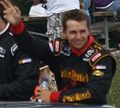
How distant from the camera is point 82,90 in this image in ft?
18.0

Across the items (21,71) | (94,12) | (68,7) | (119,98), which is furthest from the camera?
(94,12)

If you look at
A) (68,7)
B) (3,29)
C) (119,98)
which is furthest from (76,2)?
(3,29)

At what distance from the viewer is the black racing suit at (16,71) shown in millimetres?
5824

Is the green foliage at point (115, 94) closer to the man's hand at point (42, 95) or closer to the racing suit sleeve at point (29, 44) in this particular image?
the racing suit sleeve at point (29, 44)

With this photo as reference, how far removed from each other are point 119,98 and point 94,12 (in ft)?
11.8

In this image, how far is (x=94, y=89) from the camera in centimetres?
546

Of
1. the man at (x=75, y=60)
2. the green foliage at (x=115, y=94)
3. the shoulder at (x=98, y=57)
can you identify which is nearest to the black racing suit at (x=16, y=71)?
the man at (x=75, y=60)

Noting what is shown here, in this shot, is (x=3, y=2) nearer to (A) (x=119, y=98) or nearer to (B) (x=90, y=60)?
(B) (x=90, y=60)

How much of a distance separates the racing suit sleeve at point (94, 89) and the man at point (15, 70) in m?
0.40

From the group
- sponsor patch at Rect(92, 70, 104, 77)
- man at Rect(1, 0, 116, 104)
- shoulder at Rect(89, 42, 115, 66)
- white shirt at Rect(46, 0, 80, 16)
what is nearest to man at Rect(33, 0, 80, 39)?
white shirt at Rect(46, 0, 80, 16)

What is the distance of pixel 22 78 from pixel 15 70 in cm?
13

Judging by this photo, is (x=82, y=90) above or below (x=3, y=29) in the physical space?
below

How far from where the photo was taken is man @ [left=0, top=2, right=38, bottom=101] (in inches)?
229

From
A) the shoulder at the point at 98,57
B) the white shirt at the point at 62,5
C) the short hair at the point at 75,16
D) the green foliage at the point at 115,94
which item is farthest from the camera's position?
the white shirt at the point at 62,5
